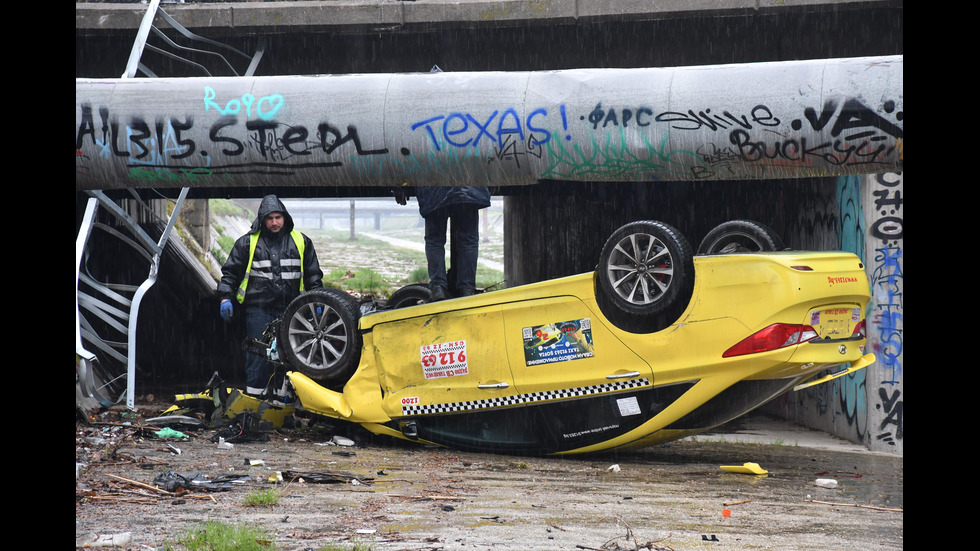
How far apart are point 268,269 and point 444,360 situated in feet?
7.55

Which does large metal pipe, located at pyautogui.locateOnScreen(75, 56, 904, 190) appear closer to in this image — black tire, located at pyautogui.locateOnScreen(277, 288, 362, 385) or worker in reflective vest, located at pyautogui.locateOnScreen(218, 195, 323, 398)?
black tire, located at pyautogui.locateOnScreen(277, 288, 362, 385)

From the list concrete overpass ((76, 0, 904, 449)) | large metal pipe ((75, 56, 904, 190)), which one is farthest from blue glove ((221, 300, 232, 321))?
large metal pipe ((75, 56, 904, 190))

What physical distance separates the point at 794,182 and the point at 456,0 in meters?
4.57

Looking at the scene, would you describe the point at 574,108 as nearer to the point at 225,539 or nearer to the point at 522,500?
the point at 522,500

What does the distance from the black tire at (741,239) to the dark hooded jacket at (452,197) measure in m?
2.01

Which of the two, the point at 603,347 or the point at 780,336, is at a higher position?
the point at 780,336

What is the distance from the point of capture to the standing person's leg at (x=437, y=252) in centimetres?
786

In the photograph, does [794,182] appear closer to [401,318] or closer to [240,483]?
[401,318]

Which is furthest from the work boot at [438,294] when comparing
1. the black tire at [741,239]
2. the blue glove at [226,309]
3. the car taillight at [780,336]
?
the car taillight at [780,336]

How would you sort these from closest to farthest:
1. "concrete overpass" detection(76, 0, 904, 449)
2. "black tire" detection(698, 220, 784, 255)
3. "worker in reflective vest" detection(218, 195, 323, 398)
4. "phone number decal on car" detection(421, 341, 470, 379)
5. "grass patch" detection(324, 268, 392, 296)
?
Answer: "concrete overpass" detection(76, 0, 904, 449), "black tire" detection(698, 220, 784, 255), "phone number decal on car" detection(421, 341, 470, 379), "worker in reflective vest" detection(218, 195, 323, 398), "grass patch" detection(324, 268, 392, 296)

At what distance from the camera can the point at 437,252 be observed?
8.03 m

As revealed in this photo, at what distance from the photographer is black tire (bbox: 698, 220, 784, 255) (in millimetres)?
6988

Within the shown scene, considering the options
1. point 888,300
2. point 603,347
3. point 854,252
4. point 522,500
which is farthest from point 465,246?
point 888,300

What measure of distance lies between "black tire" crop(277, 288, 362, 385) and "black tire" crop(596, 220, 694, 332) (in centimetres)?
236
